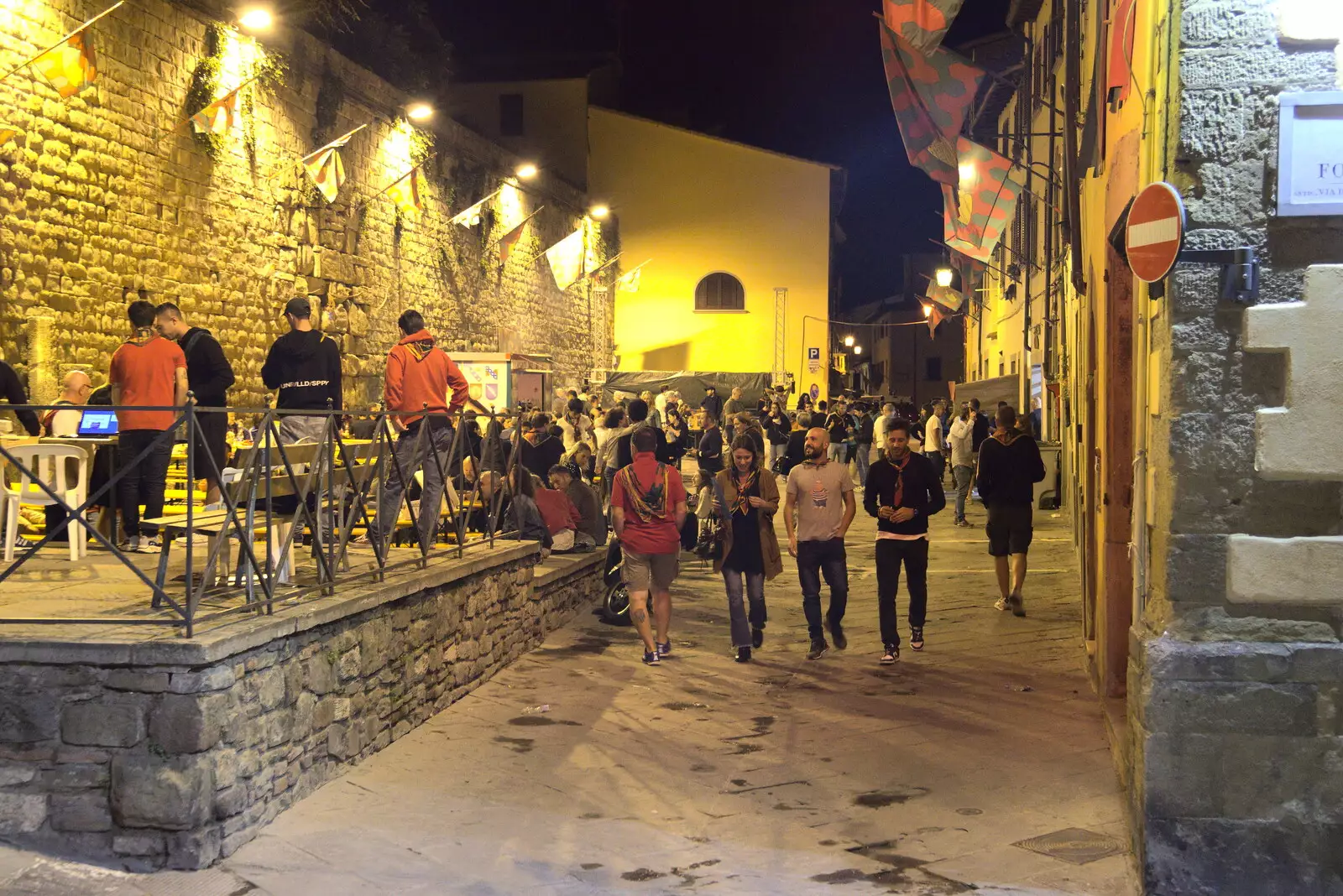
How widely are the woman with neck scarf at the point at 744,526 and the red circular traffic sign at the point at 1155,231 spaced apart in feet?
13.8

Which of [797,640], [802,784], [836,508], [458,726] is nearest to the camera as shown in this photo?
[802,784]

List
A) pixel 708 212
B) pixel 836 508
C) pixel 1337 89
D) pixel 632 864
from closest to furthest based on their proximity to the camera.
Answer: pixel 1337 89 → pixel 632 864 → pixel 836 508 → pixel 708 212

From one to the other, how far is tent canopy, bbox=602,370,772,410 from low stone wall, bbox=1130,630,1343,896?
2549 cm

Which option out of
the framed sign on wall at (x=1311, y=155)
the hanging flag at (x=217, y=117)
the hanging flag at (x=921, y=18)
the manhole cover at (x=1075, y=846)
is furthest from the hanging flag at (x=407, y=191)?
the framed sign on wall at (x=1311, y=155)

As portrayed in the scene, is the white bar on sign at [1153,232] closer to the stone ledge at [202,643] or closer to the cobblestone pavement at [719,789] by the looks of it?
the cobblestone pavement at [719,789]

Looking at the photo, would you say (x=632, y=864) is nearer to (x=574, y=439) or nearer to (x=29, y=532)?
(x=29, y=532)

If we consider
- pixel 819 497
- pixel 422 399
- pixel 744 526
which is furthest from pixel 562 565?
pixel 422 399

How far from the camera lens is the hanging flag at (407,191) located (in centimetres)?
1997

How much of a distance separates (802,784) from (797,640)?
372 cm

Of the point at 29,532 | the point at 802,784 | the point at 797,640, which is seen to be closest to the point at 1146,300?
the point at 802,784

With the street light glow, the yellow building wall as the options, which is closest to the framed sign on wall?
the street light glow

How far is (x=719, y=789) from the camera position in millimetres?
5922

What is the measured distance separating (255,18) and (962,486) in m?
10.1

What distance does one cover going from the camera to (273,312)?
16.7 m
